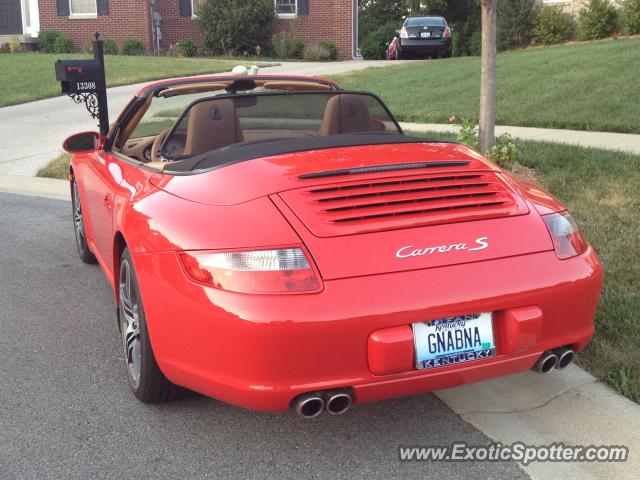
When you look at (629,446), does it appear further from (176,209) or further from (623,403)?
(176,209)

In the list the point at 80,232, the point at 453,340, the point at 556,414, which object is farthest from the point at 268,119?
the point at 80,232

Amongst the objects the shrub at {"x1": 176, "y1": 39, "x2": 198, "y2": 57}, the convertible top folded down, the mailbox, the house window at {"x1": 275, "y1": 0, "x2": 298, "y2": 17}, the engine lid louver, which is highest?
the house window at {"x1": 275, "y1": 0, "x2": 298, "y2": 17}

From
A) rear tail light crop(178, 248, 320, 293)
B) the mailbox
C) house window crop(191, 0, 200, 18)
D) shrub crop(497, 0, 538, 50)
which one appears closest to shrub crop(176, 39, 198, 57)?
house window crop(191, 0, 200, 18)

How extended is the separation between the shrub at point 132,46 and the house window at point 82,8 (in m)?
2.13

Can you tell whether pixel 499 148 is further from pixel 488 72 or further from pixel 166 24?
pixel 166 24

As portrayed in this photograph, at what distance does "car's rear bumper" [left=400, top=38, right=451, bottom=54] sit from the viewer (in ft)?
80.9

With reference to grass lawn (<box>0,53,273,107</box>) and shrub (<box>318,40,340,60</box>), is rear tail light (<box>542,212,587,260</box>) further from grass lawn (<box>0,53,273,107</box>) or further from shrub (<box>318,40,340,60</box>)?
shrub (<box>318,40,340,60</box>)

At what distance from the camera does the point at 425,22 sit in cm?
2525

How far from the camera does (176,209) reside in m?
3.12

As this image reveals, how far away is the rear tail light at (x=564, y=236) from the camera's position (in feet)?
10.1

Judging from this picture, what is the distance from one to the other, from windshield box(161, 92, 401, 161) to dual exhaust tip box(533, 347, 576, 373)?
1.61 meters

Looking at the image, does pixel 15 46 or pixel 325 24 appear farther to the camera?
pixel 325 24

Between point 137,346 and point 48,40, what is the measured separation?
93.9ft

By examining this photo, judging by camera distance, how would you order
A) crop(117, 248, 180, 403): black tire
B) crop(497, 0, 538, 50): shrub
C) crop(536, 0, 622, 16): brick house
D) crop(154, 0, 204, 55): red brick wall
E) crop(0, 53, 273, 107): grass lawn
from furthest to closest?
crop(154, 0, 204, 55): red brick wall → crop(497, 0, 538, 50): shrub → crop(536, 0, 622, 16): brick house → crop(0, 53, 273, 107): grass lawn → crop(117, 248, 180, 403): black tire
